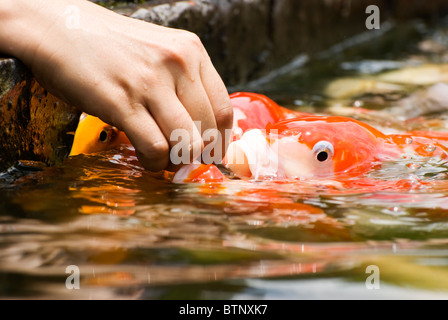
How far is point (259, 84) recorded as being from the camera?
3.89 meters

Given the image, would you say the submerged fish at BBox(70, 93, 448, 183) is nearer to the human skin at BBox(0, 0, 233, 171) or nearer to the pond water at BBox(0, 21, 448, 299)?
the pond water at BBox(0, 21, 448, 299)

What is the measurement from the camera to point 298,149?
→ 200 centimetres

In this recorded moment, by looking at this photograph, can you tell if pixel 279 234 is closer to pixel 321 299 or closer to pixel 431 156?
pixel 321 299

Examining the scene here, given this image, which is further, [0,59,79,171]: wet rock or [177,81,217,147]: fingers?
[0,59,79,171]: wet rock

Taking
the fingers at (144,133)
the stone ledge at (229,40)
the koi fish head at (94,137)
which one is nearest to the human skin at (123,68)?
the fingers at (144,133)

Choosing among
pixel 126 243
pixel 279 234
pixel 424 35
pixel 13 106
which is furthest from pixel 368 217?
pixel 424 35

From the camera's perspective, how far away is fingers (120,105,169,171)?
5.80 feet

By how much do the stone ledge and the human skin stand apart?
0.15 meters

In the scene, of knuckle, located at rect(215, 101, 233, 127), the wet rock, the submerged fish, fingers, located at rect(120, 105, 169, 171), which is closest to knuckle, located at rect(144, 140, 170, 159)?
fingers, located at rect(120, 105, 169, 171)

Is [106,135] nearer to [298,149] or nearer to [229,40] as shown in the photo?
[298,149]

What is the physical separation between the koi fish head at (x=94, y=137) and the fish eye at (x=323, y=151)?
27.2 inches

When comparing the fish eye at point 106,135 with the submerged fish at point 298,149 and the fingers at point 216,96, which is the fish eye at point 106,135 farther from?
the fingers at point 216,96

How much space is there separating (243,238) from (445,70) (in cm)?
313

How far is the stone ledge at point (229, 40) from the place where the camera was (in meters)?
2.03
